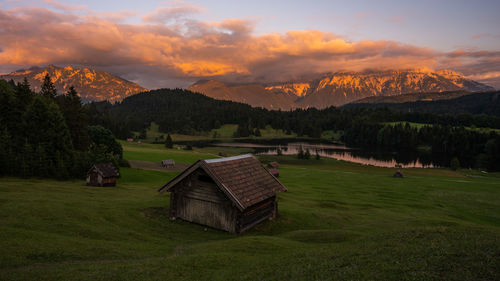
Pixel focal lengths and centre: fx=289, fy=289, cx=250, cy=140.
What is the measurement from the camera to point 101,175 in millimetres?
50281

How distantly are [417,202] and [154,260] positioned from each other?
4706 centimetres

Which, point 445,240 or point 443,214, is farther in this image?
point 443,214

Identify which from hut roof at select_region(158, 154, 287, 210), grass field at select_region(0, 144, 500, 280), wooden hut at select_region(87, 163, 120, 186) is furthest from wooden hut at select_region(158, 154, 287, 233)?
wooden hut at select_region(87, 163, 120, 186)

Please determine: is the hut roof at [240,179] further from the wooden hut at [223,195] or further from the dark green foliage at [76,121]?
the dark green foliage at [76,121]

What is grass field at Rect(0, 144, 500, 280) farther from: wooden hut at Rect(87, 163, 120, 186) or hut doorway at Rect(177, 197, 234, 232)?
wooden hut at Rect(87, 163, 120, 186)

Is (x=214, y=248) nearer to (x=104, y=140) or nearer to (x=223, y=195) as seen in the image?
(x=223, y=195)

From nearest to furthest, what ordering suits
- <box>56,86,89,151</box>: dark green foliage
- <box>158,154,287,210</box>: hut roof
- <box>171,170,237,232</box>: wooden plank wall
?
<box>158,154,287,210</box>: hut roof → <box>171,170,237,232</box>: wooden plank wall → <box>56,86,89,151</box>: dark green foliage

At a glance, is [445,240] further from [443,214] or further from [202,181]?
[443,214]

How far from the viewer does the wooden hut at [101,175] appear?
50.5 metres

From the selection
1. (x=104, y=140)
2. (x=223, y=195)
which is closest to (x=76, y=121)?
(x=104, y=140)

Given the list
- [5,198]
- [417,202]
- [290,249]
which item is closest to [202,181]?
[290,249]

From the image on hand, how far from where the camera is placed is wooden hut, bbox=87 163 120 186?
5050cm

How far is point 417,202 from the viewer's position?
1918 inches

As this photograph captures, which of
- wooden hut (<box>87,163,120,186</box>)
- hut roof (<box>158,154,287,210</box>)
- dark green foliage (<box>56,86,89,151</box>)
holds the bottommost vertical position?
wooden hut (<box>87,163,120,186</box>)
